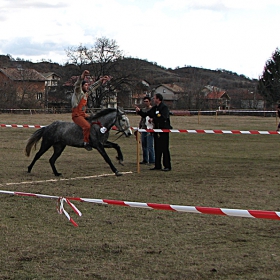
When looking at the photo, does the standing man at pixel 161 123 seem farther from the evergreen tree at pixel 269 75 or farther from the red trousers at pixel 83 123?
the evergreen tree at pixel 269 75

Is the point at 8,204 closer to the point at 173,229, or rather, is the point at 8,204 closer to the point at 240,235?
the point at 173,229

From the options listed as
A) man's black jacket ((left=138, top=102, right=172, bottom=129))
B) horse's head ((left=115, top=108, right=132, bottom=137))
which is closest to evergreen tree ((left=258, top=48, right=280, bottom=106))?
man's black jacket ((left=138, top=102, right=172, bottom=129))

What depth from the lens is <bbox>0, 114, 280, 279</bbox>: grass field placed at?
5.70 metres

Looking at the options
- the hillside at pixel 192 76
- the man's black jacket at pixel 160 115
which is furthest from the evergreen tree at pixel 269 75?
the man's black jacket at pixel 160 115

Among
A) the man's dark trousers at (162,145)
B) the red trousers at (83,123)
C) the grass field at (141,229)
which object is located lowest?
the grass field at (141,229)

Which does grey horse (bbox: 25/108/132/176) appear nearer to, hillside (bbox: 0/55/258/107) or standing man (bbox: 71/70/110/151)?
standing man (bbox: 71/70/110/151)

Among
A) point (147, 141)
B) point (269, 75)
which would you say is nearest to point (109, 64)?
point (269, 75)

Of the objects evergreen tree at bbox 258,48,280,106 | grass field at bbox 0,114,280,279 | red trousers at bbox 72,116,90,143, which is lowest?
grass field at bbox 0,114,280,279

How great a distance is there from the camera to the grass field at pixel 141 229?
5.70 metres

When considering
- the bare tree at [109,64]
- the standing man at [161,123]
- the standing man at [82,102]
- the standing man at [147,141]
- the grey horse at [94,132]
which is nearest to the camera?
the standing man at [82,102]

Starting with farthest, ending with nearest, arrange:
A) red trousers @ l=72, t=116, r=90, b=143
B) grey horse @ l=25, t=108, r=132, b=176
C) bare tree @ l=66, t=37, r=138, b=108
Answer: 1. bare tree @ l=66, t=37, r=138, b=108
2. grey horse @ l=25, t=108, r=132, b=176
3. red trousers @ l=72, t=116, r=90, b=143

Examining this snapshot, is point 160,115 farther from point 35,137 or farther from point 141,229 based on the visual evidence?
point 141,229

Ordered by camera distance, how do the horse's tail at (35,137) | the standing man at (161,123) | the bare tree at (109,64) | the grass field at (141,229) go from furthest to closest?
the bare tree at (109,64), the standing man at (161,123), the horse's tail at (35,137), the grass field at (141,229)

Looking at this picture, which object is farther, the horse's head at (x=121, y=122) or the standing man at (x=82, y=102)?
the horse's head at (x=121, y=122)
